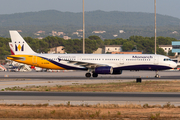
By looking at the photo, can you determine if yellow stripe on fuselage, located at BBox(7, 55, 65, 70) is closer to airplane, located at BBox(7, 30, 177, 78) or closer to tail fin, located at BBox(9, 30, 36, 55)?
airplane, located at BBox(7, 30, 177, 78)

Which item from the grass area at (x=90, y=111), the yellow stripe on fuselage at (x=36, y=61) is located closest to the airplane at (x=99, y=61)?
the yellow stripe on fuselage at (x=36, y=61)

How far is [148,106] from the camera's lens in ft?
75.5

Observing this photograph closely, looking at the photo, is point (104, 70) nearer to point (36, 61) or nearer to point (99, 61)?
point (99, 61)

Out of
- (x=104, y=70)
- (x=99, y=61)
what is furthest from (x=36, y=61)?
(x=104, y=70)

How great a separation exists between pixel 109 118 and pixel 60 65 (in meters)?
39.0

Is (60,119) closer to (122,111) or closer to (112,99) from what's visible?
(122,111)

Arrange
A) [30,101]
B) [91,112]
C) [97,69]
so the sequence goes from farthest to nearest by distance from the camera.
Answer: [97,69] → [30,101] → [91,112]

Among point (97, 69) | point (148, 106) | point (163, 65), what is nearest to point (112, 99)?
point (148, 106)

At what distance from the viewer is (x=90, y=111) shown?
21062 mm

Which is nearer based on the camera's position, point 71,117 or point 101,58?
point 71,117

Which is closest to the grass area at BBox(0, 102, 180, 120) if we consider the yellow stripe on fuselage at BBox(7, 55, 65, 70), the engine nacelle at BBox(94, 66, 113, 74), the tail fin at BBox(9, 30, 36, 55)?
the engine nacelle at BBox(94, 66, 113, 74)

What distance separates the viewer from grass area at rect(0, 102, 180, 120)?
19.3 m

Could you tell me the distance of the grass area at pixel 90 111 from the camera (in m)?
19.3

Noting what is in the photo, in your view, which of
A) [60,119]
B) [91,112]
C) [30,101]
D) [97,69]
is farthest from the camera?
[97,69]
